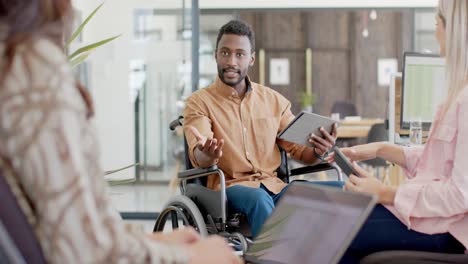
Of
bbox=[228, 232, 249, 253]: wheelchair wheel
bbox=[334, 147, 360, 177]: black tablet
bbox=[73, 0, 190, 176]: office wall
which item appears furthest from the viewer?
bbox=[73, 0, 190, 176]: office wall

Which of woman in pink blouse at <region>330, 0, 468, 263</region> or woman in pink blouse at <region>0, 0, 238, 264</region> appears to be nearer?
woman in pink blouse at <region>0, 0, 238, 264</region>

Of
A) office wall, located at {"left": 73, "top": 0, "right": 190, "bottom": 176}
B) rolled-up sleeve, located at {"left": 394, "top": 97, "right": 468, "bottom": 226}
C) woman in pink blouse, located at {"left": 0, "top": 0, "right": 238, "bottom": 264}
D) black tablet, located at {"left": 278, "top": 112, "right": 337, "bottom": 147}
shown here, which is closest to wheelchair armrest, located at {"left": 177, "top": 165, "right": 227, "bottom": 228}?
black tablet, located at {"left": 278, "top": 112, "right": 337, "bottom": 147}

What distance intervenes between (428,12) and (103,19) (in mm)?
5501

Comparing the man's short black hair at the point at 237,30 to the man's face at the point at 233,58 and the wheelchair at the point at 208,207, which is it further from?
the wheelchair at the point at 208,207

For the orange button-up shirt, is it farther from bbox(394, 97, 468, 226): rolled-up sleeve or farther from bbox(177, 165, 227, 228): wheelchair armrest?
bbox(394, 97, 468, 226): rolled-up sleeve

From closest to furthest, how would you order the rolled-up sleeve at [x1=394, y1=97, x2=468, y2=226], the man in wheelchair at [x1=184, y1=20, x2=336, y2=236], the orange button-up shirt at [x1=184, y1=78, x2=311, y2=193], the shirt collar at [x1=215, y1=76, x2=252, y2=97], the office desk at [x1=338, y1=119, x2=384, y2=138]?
1. the rolled-up sleeve at [x1=394, y1=97, x2=468, y2=226]
2. the man in wheelchair at [x1=184, y1=20, x2=336, y2=236]
3. the orange button-up shirt at [x1=184, y1=78, x2=311, y2=193]
4. the shirt collar at [x1=215, y1=76, x2=252, y2=97]
5. the office desk at [x1=338, y1=119, x2=384, y2=138]

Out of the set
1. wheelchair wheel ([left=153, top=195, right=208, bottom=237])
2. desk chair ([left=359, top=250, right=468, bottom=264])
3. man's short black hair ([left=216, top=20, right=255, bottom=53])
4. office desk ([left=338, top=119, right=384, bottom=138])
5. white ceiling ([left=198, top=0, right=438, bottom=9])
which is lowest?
office desk ([left=338, top=119, right=384, bottom=138])

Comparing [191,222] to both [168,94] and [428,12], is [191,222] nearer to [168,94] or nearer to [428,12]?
[168,94]

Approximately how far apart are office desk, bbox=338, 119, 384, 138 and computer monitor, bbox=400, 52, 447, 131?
3929 mm

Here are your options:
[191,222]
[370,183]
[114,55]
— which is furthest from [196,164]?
[114,55]

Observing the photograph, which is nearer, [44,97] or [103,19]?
[44,97]

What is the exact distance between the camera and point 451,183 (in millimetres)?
1581

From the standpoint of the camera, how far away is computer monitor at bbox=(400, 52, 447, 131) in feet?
10.7

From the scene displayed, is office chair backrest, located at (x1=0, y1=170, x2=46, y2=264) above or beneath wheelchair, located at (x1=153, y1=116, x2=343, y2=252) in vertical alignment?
above
